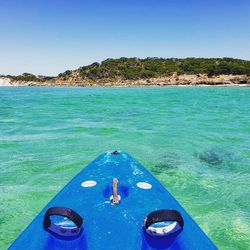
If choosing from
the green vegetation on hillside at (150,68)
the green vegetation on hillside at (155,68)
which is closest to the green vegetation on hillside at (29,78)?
the green vegetation on hillside at (150,68)

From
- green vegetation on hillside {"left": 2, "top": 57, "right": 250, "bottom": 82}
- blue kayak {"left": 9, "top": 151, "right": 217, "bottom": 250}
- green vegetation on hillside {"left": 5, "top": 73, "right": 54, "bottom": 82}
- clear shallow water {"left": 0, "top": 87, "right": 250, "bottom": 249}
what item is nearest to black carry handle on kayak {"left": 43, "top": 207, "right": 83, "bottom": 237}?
blue kayak {"left": 9, "top": 151, "right": 217, "bottom": 250}

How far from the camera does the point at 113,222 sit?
285 centimetres

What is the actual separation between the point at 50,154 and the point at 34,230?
6572mm

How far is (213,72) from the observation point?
101m

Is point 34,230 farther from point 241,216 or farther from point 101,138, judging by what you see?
point 101,138

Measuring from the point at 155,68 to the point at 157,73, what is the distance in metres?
7.05

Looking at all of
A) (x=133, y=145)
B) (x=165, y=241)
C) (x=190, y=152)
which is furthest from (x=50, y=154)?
(x=165, y=241)

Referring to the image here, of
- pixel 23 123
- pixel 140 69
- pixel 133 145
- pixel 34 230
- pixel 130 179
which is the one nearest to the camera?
pixel 34 230

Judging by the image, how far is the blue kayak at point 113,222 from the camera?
2525mm

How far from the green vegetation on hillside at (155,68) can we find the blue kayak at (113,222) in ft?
330

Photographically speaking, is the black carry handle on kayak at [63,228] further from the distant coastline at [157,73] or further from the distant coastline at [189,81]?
the distant coastline at [157,73]

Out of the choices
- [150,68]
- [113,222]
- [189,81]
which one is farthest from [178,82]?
[113,222]

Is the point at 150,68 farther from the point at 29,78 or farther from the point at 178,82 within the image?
the point at 29,78

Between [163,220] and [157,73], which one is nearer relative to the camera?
[163,220]
